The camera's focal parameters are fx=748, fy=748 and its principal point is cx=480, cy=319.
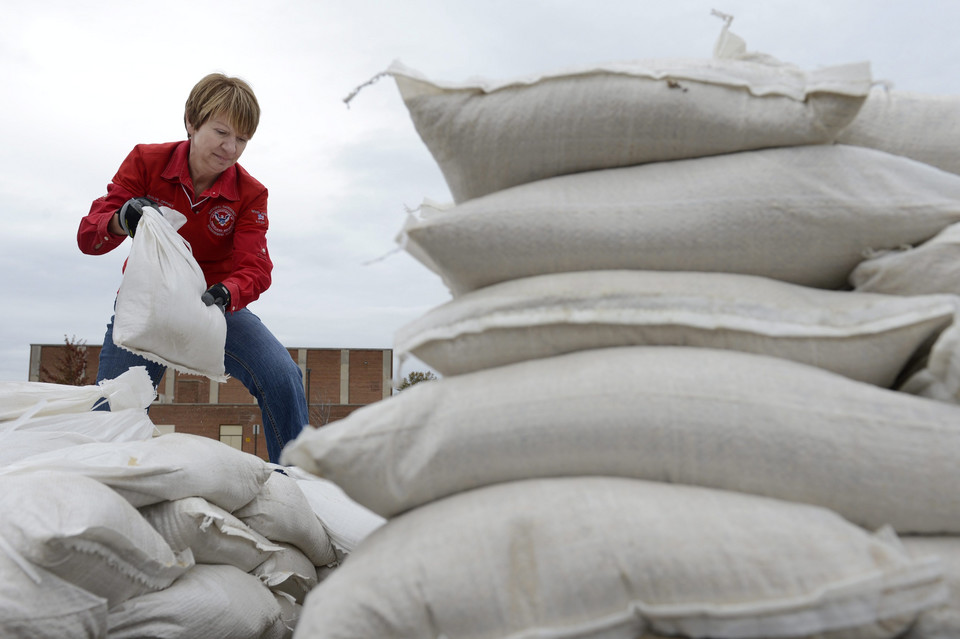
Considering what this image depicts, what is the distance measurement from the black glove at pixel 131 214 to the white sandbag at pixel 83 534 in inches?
47.0

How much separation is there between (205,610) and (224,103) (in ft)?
5.90

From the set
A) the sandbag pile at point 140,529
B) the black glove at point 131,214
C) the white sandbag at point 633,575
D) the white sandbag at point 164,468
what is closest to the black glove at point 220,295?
the black glove at point 131,214

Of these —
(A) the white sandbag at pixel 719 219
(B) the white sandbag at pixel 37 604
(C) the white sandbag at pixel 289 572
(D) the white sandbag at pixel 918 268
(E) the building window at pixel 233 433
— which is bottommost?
(E) the building window at pixel 233 433

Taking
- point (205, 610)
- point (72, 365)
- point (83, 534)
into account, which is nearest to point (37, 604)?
point (83, 534)

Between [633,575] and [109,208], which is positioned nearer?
[633,575]

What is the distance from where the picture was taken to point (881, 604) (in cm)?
85

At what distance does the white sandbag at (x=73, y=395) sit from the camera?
2.12 metres

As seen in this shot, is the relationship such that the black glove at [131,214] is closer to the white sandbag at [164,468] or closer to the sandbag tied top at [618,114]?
the white sandbag at [164,468]

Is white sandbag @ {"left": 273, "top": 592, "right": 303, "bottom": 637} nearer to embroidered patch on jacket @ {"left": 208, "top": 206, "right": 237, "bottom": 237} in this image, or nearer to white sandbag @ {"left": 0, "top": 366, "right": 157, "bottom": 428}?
white sandbag @ {"left": 0, "top": 366, "right": 157, "bottom": 428}

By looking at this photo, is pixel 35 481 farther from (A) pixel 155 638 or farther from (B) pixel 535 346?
(B) pixel 535 346

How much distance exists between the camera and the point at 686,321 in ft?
3.60

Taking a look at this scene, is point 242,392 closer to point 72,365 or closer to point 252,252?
point 72,365

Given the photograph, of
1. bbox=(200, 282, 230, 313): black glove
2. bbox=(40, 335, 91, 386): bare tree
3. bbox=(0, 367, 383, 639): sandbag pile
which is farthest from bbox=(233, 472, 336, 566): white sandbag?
bbox=(40, 335, 91, 386): bare tree

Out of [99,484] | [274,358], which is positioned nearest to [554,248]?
[99,484]
